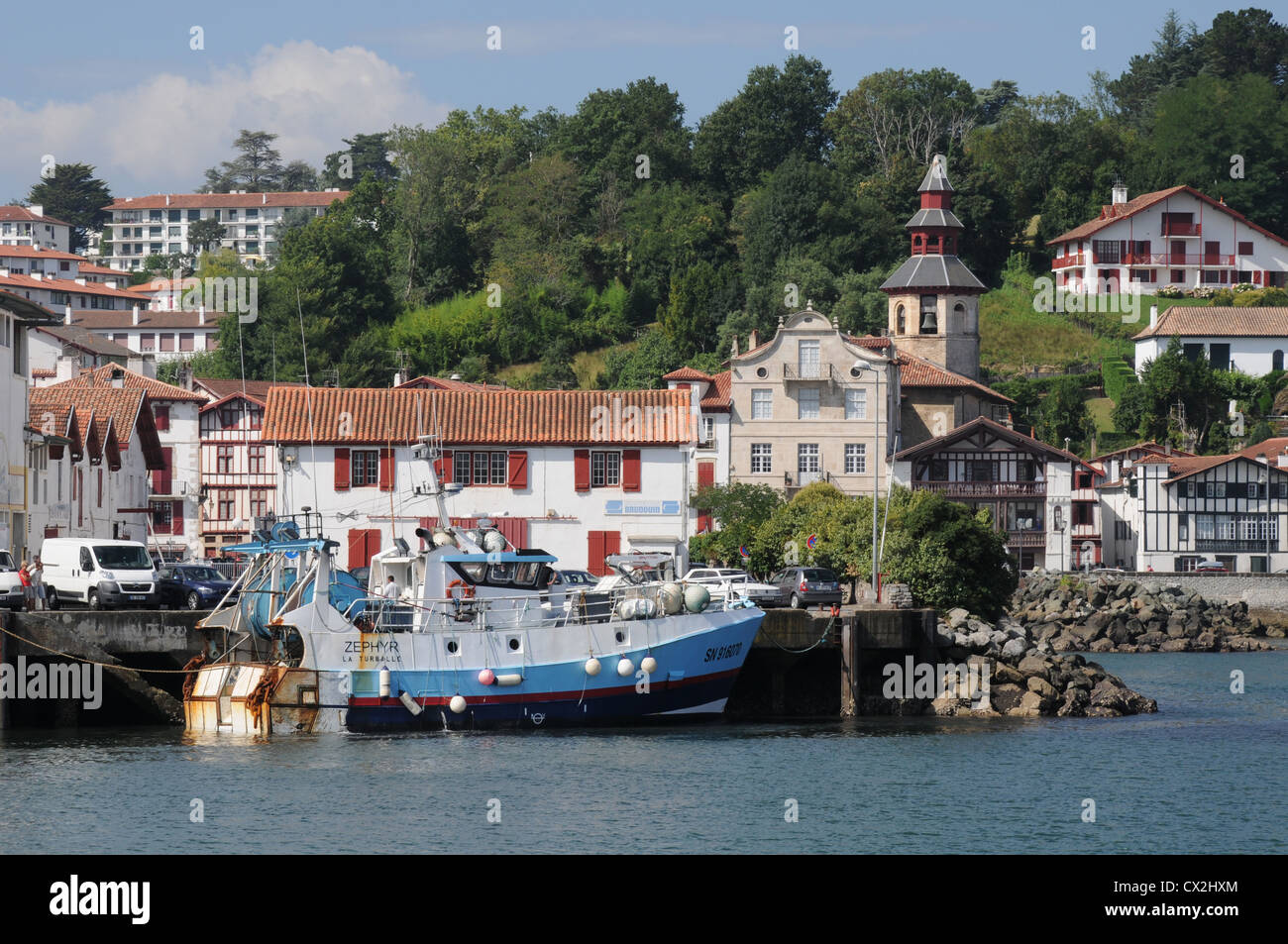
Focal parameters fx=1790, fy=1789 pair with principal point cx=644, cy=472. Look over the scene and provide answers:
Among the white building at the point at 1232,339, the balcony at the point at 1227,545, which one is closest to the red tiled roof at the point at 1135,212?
the white building at the point at 1232,339

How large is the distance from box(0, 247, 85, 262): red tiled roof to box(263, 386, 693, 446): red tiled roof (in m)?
106

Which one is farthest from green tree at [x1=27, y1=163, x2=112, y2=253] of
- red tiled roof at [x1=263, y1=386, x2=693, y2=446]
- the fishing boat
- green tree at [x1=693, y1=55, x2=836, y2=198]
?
the fishing boat

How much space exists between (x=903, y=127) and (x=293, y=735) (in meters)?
104

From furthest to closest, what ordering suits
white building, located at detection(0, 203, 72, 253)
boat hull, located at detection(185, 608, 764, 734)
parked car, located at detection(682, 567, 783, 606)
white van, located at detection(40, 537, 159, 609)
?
white building, located at detection(0, 203, 72, 253) → parked car, located at detection(682, 567, 783, 606) → white van, located at detection(40, 537, 159, 609) → boat hull, located at detection(185, 608, 764, 734)

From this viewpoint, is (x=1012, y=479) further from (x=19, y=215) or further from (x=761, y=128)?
(x=19, y=215)

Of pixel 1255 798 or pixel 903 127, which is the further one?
pixel 903 127

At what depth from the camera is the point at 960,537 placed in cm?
5659

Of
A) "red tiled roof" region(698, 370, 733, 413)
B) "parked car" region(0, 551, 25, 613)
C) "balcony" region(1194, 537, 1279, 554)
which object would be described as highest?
"red tiled roof" region(698, 370, 733, 413)

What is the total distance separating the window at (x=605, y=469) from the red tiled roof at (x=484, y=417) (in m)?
0.55

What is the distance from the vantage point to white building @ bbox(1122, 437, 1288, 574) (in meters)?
95.1

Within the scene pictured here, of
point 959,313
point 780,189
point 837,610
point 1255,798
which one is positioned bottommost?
point 1255,798

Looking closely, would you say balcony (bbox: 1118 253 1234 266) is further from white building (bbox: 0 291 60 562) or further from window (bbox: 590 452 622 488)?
white building (bbox: 0 291 60 562)
